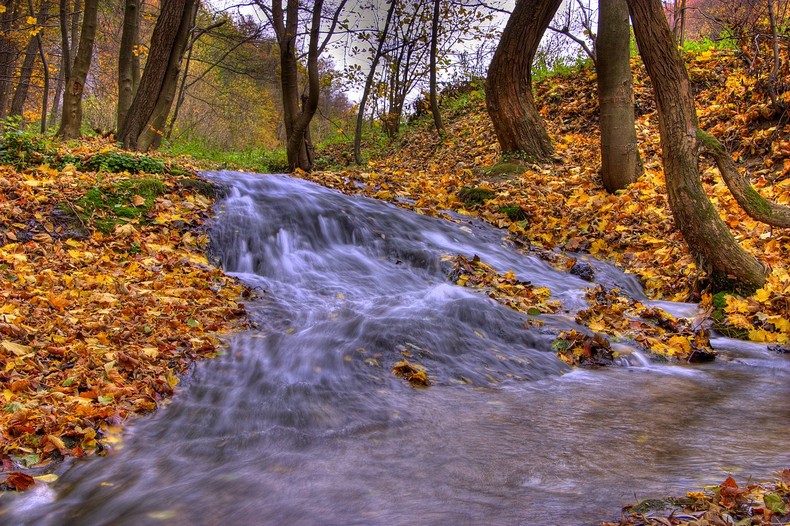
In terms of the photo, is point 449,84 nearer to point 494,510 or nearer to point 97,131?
point 97,131

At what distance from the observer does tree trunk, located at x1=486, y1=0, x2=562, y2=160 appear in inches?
418

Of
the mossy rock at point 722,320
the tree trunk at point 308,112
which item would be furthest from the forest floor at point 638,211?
the tree trunk at point 308,112

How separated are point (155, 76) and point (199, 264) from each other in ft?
20.7

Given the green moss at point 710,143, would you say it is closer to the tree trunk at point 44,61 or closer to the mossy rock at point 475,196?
the mossy rock at point 475,196

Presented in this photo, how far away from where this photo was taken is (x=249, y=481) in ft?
8.53

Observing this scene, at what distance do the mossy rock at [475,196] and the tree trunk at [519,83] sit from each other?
1736 mm

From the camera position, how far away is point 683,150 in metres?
5.71

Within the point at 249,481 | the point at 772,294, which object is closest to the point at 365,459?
the point at 249,481

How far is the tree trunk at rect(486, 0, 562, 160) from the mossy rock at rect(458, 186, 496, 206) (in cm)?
174

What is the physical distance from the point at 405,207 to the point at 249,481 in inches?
264

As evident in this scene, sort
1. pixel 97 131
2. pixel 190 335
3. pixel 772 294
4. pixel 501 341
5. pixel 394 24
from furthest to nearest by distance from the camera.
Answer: pixel 394 24
pixel 97 131
pixel 772 294
pixel 501 341
pixel 190 335

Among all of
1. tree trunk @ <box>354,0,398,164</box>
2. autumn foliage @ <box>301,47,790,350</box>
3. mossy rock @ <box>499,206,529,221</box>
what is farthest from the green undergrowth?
tree trunk @ <box>354,0,398,164</box>

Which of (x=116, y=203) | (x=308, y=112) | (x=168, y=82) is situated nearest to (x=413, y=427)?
(x=116, y=203)

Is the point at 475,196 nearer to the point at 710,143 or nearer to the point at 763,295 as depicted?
the point at 710,143
